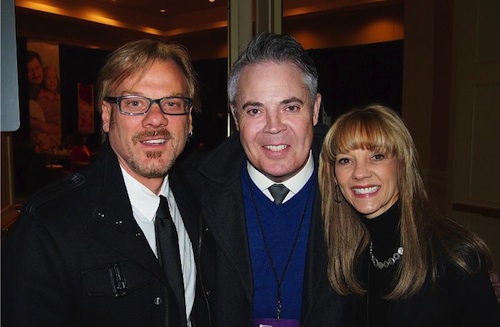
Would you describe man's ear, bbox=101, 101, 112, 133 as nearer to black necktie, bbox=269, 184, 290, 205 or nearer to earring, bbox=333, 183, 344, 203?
black necktie, bbox=269, 184, 290, 205

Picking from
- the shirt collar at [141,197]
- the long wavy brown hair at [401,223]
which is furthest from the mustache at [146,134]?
the long wavy brown hair at [401,223]

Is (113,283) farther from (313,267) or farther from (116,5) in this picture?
(116,5)

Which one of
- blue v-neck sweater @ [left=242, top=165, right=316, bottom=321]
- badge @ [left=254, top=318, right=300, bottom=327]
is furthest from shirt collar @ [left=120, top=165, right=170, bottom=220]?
badge @ [left=254, top=318, right=300, bottom=327]

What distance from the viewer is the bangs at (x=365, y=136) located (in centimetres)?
159

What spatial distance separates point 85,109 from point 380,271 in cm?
714

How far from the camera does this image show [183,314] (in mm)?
1555

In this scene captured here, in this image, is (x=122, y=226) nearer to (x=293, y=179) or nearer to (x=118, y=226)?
(x=118, y=226)

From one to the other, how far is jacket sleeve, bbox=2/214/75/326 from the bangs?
1.01 meters

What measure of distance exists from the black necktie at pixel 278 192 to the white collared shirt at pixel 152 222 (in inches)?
15.6

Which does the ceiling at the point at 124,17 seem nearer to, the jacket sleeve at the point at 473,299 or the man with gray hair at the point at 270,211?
the man with gray hair at the point at 270,211

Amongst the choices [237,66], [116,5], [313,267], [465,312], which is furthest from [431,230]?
[116,5]

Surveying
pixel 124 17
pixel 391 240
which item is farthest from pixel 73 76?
pixel 391 240

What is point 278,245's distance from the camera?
72.2 inches

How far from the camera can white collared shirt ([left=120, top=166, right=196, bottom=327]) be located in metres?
1.61
